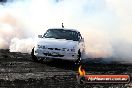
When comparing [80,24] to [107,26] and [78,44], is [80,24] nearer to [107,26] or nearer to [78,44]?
[107,26]

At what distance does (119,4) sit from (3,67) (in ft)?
56.2

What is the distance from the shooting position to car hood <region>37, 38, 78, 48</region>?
62.8ft

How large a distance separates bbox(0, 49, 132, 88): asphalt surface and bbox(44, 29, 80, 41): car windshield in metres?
1.09

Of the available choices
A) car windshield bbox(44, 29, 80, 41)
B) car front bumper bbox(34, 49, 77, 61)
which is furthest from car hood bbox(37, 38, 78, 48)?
car windshield bbox(44, 29, 80, 41)

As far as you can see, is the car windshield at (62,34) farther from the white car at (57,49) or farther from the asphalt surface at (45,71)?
the asphalt surface at (45,71)

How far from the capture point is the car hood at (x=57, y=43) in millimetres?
19141

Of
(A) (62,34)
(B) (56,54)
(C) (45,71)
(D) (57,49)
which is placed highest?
(A) (62,34)

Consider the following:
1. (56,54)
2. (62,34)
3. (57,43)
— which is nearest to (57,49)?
(56,54)

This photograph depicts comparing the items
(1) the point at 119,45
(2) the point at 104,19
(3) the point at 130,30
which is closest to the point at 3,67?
(1) the point at 119,45

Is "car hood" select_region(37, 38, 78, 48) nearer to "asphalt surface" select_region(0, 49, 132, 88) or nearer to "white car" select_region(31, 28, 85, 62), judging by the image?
"white car" select_region(31, 28, 85, 62)

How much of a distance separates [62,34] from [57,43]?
1.53 meters

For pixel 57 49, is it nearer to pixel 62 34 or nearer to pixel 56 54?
pixel 56 54

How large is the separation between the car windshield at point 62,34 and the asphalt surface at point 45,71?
1.09 metres

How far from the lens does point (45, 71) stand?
16.8m
